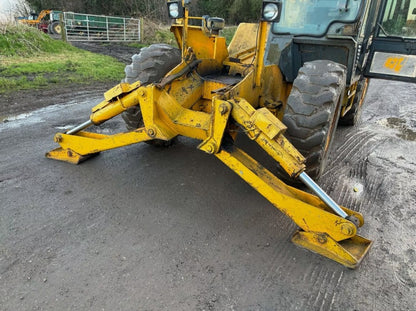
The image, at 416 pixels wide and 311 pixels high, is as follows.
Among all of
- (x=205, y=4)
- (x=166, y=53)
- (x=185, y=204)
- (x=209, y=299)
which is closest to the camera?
(x=209, y=299)

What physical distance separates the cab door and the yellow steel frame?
1900 millimetres

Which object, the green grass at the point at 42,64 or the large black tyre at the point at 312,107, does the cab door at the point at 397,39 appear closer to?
the large black tyre at the point at 312,107

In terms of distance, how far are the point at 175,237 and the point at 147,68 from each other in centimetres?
228

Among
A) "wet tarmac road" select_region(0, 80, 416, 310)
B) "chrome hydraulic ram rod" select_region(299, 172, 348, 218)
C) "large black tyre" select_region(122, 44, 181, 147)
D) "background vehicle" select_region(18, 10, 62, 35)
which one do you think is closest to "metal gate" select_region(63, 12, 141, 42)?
"background vehicle" select_region(18, 10, 62, 35)

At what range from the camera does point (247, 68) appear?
441 cm

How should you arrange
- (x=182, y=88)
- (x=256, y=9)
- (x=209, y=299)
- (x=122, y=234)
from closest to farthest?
(x=209, y=299)
(x=122, y=234)
(x=182, y=88)
(x=256, y=9)

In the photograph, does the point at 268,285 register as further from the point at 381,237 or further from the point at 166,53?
the point at 166,53

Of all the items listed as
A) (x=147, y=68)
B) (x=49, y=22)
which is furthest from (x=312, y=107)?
(x=49, y=22)

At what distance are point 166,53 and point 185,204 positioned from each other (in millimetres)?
2095

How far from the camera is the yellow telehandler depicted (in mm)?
2734

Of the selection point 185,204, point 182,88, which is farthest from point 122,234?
point 182,88

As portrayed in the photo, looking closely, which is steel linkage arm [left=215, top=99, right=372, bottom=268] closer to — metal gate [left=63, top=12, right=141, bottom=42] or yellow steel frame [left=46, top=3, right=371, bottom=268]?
yellow steel frame [left=46, top=3, right=371, bottom=268]

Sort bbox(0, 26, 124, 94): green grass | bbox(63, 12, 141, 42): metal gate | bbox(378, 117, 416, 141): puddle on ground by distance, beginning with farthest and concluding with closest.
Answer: bbox(63, 12, 141, 42): metal gate
bbox(0, 26, 124, 94): green grass
bbox(378, 117, 416, 141): puddle on ground

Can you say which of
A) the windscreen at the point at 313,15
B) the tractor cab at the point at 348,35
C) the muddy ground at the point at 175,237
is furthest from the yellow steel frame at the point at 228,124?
the windscreen at the point at 313,15
